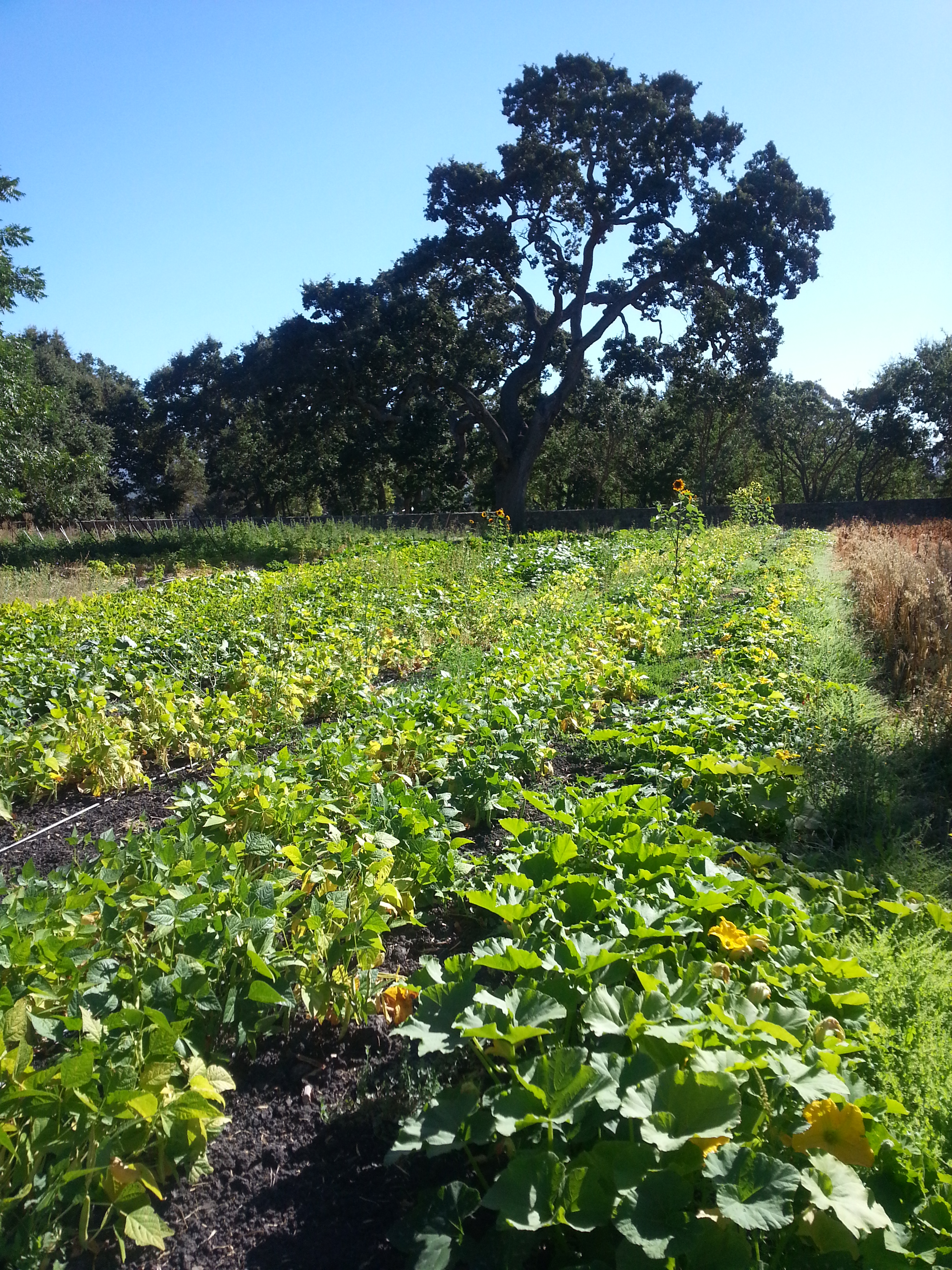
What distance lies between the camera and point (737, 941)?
188 cm

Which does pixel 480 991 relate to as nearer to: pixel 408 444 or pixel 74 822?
pixel 74 822

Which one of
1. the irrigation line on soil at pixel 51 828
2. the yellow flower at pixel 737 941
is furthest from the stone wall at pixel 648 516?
the yellow flower at pixel 737 941

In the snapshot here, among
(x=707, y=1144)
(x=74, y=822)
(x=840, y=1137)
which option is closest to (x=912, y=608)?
(x=840, y=1137)

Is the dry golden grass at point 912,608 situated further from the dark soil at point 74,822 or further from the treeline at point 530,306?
the treeline at point 530,306

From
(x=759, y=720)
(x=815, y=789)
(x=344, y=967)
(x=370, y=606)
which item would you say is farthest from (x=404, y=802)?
(x=370, y=606)

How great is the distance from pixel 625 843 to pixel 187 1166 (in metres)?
1.32

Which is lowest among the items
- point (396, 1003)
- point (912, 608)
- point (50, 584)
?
point (396, 1003)

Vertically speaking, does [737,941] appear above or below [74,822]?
above

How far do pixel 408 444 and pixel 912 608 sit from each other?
18.6 meters

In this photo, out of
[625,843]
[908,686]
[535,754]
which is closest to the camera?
[625,843]

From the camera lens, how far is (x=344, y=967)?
7.12ft

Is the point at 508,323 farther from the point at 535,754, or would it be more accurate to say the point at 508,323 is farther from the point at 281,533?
the point at 535,754

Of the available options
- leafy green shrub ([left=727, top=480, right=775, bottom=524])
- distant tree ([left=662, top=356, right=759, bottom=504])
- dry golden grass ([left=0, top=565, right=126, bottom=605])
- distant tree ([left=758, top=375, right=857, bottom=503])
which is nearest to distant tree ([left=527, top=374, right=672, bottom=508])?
distant tree ([left=662, top=356, right=759, bottom=504])

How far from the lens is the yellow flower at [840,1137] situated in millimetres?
1344
